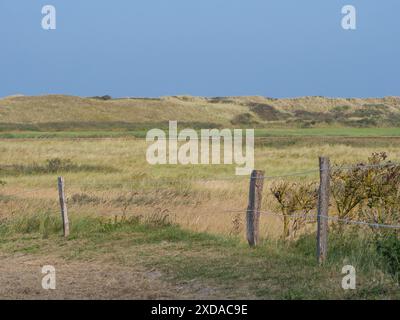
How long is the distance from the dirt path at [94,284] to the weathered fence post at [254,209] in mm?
2087

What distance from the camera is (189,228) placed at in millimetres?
14836

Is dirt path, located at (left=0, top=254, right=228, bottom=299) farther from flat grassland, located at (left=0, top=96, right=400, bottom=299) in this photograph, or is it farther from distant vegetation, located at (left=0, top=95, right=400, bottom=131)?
distant vegetation, located at (left=0, top=95, right=400, bottom=131)

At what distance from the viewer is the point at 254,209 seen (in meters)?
12.5

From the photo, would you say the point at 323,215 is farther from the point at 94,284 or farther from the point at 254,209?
the point at 94,284

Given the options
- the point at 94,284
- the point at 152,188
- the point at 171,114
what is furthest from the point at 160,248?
the point at 171,114

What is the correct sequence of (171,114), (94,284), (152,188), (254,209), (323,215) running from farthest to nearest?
(171,114) → (152,188) → (254,209) → (323,215) → (94,284)

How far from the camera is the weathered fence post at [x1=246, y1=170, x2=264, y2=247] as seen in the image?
12461 mm

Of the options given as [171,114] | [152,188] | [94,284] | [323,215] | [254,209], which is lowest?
[94,284]

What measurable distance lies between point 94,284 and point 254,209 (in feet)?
10.9

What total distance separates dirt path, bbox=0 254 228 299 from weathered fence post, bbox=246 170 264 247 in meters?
2.09

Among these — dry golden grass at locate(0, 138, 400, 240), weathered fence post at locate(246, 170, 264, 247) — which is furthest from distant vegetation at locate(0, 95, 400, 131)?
weathered fence post at locate(246, 170, 264, 247)

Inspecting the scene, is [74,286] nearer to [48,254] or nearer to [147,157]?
[48,254]

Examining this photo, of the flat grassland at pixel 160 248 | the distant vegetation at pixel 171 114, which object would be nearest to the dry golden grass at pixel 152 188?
the flat grassland at pixel 160 248
